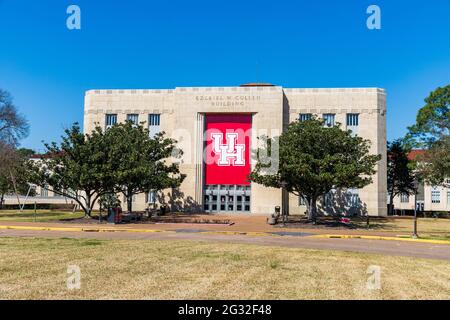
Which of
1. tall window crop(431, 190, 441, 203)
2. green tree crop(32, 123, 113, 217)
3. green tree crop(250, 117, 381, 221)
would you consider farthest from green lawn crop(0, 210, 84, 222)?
tall window crop(431, 190, 441, 203)

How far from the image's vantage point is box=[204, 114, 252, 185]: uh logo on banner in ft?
171

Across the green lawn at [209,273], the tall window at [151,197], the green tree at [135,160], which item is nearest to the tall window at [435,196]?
the tall window at [151,197]

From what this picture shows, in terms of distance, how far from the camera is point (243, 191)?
2063 inches

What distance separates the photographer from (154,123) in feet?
184

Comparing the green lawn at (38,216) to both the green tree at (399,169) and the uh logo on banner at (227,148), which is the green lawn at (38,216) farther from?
the green tree at (399,169)

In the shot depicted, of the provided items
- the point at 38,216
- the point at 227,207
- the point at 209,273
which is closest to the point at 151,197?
the point at 227,207

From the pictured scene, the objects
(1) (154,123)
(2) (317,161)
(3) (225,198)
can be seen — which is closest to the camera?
(2) (317,161)

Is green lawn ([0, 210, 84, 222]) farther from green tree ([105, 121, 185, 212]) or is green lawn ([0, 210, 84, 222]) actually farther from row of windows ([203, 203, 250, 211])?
row of windows ([203, 203, 250, 211])

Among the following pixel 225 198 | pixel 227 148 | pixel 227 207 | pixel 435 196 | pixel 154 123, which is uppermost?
pixel 154 123

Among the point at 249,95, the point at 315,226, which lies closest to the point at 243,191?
the point at 249,95

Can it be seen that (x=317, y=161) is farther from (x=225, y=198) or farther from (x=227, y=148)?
(x=225, y=198)

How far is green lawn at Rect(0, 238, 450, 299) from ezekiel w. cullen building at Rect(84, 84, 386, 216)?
35.7 metres

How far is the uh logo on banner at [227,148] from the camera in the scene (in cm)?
5225

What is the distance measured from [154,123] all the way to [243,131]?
1232 centimetres
